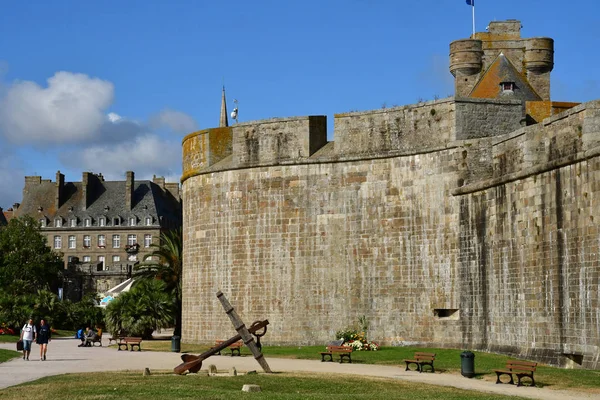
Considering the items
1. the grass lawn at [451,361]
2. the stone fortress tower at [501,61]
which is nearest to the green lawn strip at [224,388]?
the grass lawn at [451,361]

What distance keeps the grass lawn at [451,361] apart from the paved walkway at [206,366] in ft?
2.60

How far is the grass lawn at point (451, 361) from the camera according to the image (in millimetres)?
20875

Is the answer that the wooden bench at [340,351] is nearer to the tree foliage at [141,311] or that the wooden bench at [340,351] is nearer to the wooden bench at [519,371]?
the wooden bench at [519,371]

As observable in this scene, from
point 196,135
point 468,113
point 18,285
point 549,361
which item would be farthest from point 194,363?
point 18,285

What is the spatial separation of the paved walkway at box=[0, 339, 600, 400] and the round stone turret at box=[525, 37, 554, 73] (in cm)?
1581

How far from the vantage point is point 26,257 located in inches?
3211

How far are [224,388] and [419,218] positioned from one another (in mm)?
12735

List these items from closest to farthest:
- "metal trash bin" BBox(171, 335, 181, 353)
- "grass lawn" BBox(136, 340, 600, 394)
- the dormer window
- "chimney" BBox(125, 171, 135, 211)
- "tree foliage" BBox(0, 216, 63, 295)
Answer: "grass lawn" BBox(136, 340, 600, 394) → "metal trash bin" BBox(171, 335, 181, 353) → the dormer window → "tree foliage" BBox(0, 216, 63, 295) → "chimney" BBox(125, 171, 135, 211)

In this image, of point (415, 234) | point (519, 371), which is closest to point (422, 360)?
point (519, 371)

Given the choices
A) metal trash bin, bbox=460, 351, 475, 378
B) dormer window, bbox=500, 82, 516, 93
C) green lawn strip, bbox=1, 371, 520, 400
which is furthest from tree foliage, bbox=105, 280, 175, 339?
metal trash bin, bbox=460, 351, 475, 378

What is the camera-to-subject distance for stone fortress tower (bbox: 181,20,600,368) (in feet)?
80.8

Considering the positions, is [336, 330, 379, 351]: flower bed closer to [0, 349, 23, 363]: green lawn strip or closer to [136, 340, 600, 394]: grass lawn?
[136, 340, 600, 394]: grass lawn

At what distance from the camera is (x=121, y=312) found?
43500 millimetres

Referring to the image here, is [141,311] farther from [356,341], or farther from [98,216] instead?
[98,216]
